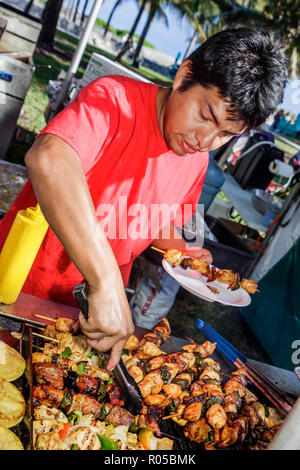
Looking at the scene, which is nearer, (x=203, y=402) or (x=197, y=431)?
(x=197, y=431)

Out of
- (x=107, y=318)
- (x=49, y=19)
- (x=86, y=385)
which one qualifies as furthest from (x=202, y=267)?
(x=49, y=19)

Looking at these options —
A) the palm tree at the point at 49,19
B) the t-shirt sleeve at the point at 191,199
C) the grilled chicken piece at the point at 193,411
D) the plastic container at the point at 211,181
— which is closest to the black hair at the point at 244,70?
the t-shirt sleeve at the point at 191,199

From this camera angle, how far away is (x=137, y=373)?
1.97 metres

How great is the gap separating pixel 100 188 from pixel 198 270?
3.36 feet

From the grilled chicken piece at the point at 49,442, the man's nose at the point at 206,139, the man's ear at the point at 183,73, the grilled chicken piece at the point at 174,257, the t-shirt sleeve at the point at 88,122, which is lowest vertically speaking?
the grilled chicken piece at the point at 49,442

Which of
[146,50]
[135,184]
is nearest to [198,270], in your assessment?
[135,184]

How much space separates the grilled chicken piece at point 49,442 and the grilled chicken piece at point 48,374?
0.26 meters

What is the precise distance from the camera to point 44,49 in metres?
21.8

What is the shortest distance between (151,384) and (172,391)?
137mm

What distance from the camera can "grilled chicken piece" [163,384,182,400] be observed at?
200 cm

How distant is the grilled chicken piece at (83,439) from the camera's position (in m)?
1.45

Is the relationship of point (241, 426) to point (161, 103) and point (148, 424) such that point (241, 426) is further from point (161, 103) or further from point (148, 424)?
point (161, 103)

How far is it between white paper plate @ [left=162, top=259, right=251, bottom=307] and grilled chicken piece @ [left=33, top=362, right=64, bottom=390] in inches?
34.0

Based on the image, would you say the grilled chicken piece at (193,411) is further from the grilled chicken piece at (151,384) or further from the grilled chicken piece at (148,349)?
the grilled chicken piece at (148,349)
